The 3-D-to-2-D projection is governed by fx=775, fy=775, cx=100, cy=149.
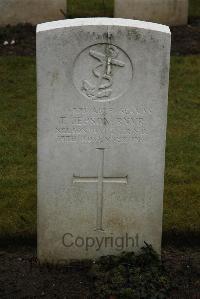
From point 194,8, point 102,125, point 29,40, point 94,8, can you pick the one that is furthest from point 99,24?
point 194,8

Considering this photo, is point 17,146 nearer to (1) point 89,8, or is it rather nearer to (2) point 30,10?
(2) point 30,10

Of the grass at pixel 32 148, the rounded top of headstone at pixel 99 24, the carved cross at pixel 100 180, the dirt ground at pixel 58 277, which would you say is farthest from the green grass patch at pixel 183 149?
the rounded top of headstone at pixel 99 24

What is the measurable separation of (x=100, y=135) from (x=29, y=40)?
6015mm

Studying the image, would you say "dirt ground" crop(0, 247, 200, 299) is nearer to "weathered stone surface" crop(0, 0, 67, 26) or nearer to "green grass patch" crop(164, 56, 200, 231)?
"green grass patch" crop(164, 56, 200, 231)

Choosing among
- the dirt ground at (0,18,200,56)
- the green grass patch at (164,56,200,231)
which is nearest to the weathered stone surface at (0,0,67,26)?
the dirt ground at (0,18,200,56)

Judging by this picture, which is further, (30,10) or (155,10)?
(155,10)

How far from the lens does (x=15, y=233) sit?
20.8 ft

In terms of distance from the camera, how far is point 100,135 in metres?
5.52

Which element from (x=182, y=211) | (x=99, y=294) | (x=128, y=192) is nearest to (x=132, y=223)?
(x=128, y=192)

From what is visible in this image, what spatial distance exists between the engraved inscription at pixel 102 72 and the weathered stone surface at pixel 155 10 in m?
6.38

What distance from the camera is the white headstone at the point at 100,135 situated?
5.31 m

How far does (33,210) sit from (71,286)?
47.8 inches

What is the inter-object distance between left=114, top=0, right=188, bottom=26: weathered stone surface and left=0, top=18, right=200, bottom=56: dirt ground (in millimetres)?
177

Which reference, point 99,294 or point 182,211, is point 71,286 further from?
point 182,211
